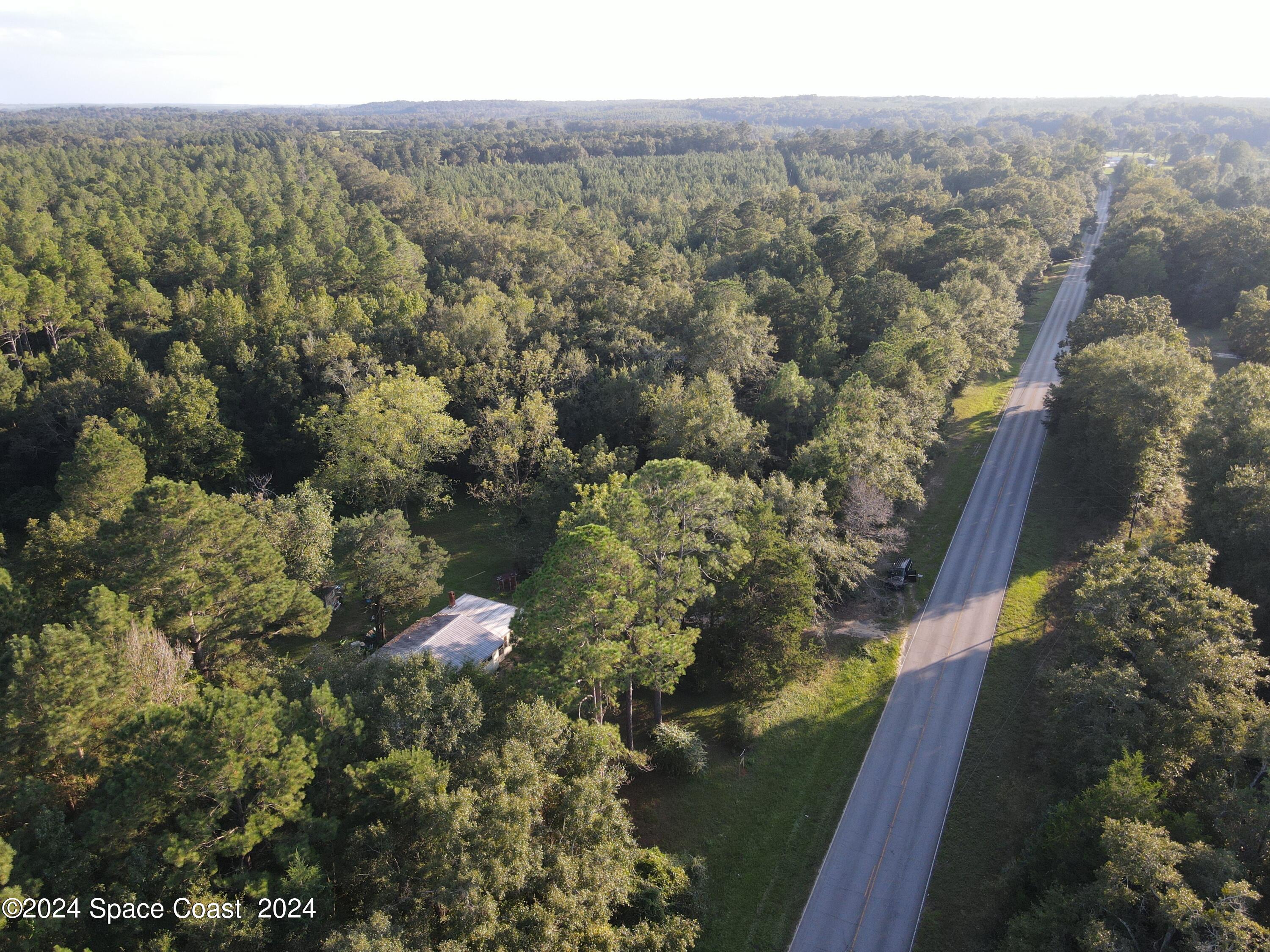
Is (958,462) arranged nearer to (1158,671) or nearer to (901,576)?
(901,576)

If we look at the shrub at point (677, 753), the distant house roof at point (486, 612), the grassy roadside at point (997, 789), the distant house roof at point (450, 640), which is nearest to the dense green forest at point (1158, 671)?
the grassy roadside at point (997, 789)

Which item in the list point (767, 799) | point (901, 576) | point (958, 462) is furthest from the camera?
point (958, 462)

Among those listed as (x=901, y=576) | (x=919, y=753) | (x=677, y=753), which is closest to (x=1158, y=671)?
(x=919, y=753)

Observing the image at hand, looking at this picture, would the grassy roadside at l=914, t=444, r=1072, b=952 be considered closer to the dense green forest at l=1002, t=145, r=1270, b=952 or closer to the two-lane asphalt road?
the two-lane asphalt road

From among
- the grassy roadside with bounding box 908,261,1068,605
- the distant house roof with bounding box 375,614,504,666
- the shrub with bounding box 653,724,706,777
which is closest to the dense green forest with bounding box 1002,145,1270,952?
the grassy roadside with bounding box 908,261,1068,605

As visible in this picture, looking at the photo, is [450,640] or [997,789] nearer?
[997,789]

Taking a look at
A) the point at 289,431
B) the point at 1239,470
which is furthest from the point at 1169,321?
the point at 289,431
